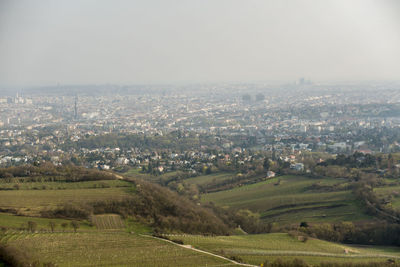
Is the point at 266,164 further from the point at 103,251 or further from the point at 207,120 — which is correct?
the point at 207,120

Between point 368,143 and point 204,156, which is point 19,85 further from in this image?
point 368,143

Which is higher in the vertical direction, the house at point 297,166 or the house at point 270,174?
the house at point 297,166

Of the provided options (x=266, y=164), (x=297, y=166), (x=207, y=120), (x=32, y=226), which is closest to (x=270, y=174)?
(x=297, y=166)

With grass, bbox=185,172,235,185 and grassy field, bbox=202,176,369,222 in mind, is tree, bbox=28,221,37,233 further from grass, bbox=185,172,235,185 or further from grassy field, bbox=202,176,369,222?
grass, bbox=185,172,235,185

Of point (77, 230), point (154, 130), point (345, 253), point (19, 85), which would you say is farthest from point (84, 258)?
point (19, 85)

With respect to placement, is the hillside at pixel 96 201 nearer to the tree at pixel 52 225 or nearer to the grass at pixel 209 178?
the tree at pixel 52 225

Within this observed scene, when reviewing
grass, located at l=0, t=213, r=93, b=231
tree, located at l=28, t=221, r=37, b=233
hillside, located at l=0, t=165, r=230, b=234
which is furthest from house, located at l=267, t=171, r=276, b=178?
tree, located at l=28, t=221, r=37, b=233

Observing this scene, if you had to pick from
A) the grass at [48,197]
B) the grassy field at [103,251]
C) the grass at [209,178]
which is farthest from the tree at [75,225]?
the grass at [209,178]
